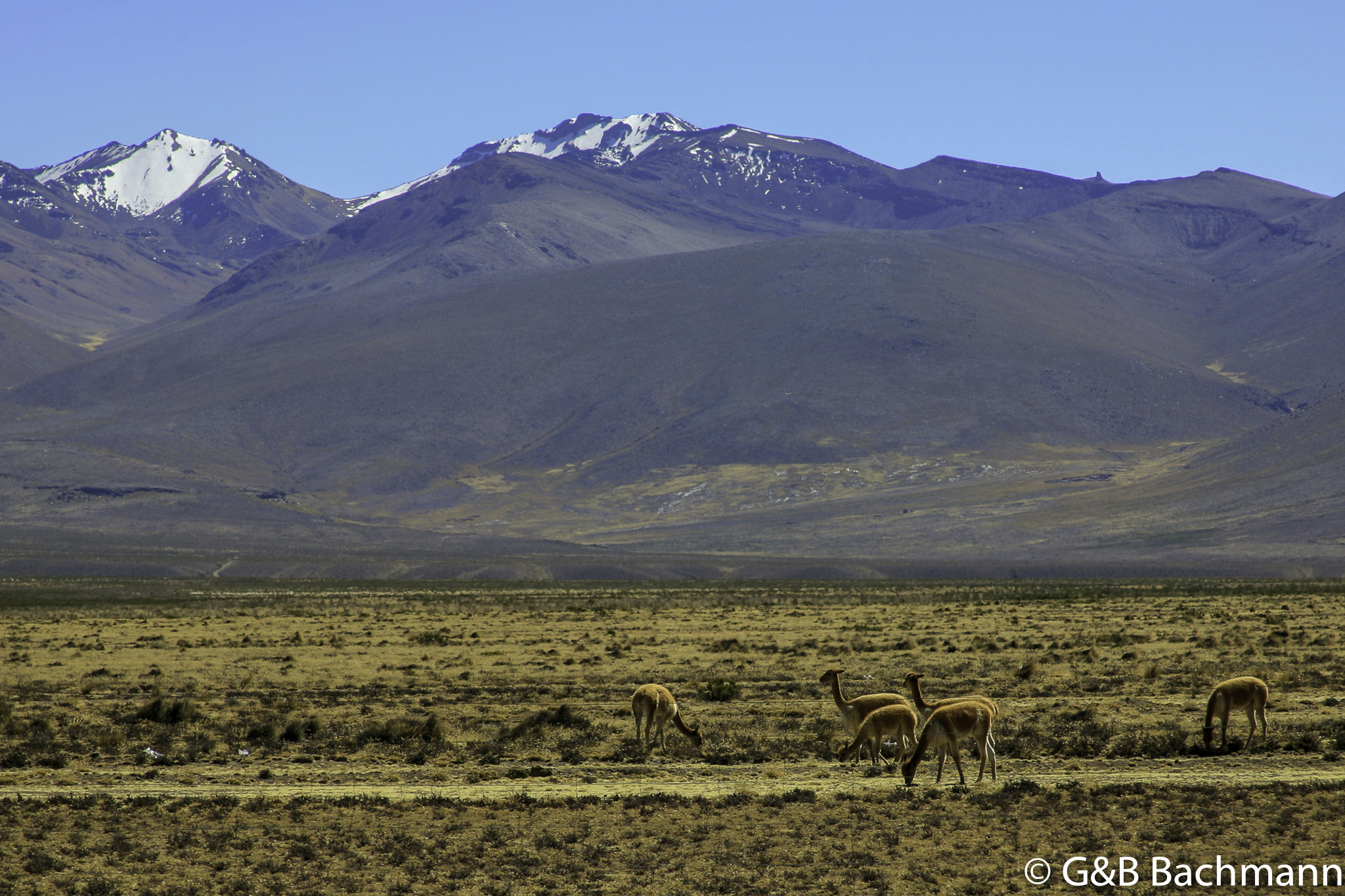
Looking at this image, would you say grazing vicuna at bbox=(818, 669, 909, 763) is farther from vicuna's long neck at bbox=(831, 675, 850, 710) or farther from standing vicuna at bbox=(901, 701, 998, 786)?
standing vicuna at bbox=(901, 701, 998, 786)

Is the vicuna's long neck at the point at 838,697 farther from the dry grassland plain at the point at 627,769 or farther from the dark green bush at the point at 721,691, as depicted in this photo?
the dark green bush at the point at 721,691

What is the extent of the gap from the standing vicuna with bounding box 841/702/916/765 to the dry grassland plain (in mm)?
372

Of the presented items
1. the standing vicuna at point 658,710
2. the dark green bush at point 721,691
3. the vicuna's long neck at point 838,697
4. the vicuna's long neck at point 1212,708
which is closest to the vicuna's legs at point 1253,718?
the vicuna's long neck at point 1212,708

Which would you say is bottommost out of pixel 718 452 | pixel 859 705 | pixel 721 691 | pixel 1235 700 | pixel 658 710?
pixel 721 691

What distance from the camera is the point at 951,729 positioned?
14.3 m

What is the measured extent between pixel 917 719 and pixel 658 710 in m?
3.62

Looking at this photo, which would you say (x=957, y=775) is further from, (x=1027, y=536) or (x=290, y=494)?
(x=290, y=494)

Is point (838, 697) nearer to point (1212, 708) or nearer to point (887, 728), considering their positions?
point (887, 728)

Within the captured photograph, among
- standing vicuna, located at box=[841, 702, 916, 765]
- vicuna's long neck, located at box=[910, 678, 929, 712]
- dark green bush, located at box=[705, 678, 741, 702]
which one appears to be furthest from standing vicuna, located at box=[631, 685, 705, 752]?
dark green bush, located at box=[705, 678, 741, 702]

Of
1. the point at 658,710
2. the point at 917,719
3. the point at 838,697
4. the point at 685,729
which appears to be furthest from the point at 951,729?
the point at 658,710

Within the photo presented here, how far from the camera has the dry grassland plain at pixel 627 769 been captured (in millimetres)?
12000

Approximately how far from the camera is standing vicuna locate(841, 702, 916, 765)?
15.6 m

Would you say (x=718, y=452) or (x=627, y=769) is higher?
(x=718, y=452)

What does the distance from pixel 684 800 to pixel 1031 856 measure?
411cm
